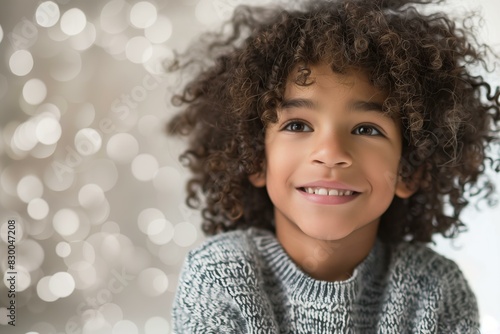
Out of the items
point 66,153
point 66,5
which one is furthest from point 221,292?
point 66,5

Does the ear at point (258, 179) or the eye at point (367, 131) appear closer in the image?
the eye at point (367, 131)

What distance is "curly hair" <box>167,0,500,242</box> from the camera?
1.20 m

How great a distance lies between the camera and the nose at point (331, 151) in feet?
3.81

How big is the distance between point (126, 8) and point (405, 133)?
812 mm

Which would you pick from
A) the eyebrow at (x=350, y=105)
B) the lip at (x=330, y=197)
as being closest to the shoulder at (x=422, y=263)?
the lip at (x=330, y=197)

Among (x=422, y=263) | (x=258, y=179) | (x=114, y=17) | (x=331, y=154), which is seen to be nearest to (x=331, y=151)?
(x=331, y=154)

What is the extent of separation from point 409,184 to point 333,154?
25cm

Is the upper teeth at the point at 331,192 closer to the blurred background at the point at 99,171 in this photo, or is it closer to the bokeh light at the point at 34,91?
the blurred background at the point at 99,171

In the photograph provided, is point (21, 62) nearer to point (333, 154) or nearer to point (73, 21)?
point (73, 21)

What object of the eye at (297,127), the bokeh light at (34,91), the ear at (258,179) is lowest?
the ear at (258,179)

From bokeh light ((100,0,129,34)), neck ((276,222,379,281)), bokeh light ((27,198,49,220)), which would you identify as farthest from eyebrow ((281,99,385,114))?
bokeh light ((27,198,49,220))

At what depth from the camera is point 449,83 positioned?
1.26 meters

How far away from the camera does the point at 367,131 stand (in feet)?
4.00

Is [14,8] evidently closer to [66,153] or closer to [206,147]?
[66,153]
